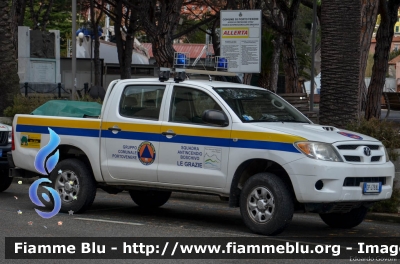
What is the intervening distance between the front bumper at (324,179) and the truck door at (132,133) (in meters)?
2.05

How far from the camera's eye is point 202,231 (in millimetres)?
10133

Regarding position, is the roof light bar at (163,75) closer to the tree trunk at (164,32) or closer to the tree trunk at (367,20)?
the tree trunk at (367,20)

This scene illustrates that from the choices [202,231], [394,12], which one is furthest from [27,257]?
[394,12]

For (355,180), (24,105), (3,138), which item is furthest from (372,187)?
Answer: (24,105)

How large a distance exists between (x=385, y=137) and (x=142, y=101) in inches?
153

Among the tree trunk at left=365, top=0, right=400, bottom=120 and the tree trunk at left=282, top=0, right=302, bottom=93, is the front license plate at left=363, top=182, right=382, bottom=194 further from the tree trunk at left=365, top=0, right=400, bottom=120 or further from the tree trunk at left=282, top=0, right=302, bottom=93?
the tree trunk at left=282, top=0, right=302, bottom=93

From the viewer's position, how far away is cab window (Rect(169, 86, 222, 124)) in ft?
34.5

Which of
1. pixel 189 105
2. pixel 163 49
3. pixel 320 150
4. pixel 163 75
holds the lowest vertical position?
pixel 320 150

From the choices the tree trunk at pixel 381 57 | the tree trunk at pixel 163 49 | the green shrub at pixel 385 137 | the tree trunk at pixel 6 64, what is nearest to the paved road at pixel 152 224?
the green shrub at pixel 385 137

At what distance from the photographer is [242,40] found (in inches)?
643

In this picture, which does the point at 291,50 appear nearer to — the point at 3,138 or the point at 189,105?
the point at 3,138

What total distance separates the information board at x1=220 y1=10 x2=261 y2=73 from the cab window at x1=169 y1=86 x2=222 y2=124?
5.55 metres

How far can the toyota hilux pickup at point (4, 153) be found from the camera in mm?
13297

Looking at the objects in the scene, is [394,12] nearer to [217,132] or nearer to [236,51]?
[236,51]
